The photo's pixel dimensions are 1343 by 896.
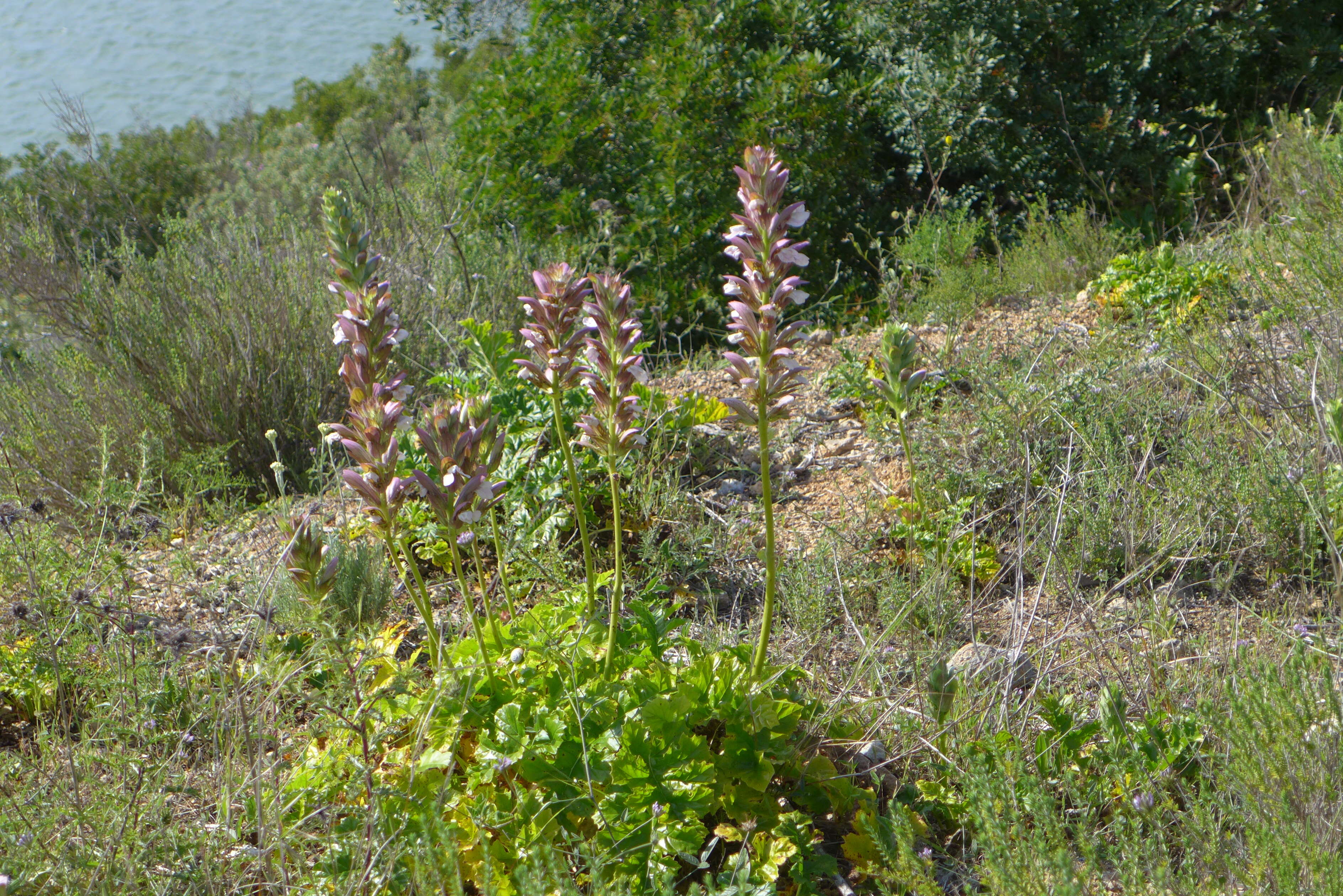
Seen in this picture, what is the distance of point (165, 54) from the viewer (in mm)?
17047

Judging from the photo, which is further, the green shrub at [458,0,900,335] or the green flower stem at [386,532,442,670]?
the green shrub at [458,0,900,335]

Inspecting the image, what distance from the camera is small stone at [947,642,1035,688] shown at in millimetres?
2143

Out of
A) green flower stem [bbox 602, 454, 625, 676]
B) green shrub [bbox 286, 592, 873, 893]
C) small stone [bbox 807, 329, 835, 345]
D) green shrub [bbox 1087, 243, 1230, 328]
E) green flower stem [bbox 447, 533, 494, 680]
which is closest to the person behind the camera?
green shrub [bbox 286, 592, 873, 893]

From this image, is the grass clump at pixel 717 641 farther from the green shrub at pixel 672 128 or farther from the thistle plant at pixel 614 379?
the green shrub at pixel 672 128

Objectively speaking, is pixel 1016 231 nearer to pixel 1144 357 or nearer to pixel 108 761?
pixel 1144 357

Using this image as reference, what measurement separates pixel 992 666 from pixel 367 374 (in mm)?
1570

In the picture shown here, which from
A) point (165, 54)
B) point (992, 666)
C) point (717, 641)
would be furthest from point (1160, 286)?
point (165, 54)

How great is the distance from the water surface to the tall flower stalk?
53.1 ft

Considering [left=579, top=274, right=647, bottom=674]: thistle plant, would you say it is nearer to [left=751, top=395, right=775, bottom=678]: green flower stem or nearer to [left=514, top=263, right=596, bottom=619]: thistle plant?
[left=514, top=263, right=596, bottom=619]: thistle plant

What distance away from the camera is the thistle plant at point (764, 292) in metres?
1.64

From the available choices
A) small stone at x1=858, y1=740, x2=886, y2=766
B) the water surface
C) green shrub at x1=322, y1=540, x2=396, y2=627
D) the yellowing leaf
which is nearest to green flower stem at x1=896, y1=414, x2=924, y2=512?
small stone at x1=858, y1=740, x2=886, y2=766

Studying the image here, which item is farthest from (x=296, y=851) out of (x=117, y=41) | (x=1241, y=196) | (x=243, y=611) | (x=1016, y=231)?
(x=117, y=41)

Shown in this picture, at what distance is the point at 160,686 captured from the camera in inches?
88.7

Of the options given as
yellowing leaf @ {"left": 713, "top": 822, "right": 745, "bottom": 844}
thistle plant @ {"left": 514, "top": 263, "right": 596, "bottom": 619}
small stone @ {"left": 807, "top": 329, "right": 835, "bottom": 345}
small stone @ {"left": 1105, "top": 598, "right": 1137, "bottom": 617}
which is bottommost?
small stone @ {"left": 1105, "top": 598, "right": 1137, "bottom": 617}
